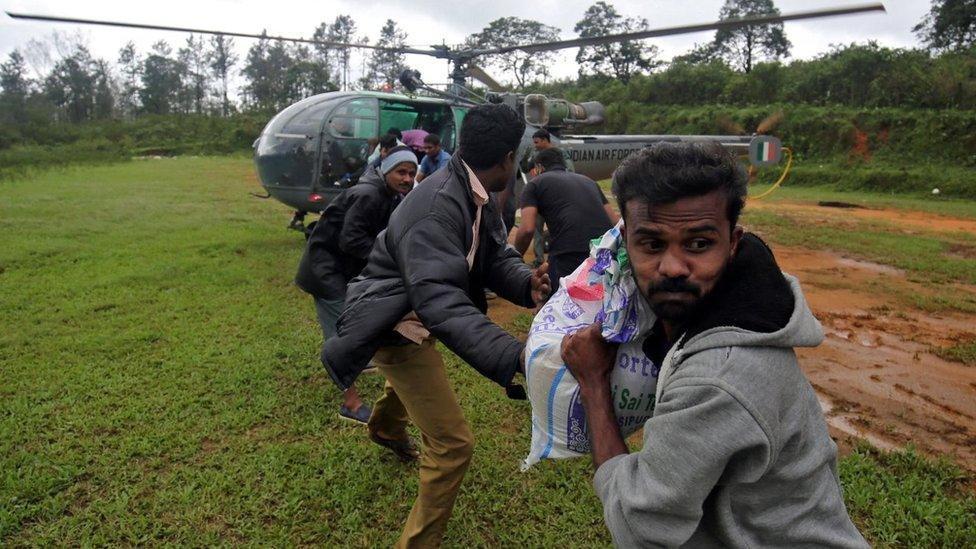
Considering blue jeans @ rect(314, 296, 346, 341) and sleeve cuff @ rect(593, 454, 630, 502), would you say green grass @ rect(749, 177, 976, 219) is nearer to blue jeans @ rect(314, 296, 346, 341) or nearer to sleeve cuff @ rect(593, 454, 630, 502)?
blue jeans @ rect(314, 296, 346, 341)

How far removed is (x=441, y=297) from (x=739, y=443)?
1105 mm

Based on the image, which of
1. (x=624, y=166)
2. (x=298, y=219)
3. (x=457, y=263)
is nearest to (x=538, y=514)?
(x=457, y=263)

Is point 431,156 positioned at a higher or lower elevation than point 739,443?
higher

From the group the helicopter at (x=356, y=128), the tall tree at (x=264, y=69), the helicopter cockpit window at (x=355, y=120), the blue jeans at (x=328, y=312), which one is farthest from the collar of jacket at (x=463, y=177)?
the tall tree at (x=264, y=69)

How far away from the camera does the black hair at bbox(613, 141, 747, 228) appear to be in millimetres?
1152

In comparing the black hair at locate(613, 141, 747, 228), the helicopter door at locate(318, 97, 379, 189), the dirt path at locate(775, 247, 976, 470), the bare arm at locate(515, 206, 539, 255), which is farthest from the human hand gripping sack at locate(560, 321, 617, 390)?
the helicopter door at locate(318, 97, 379, 189)

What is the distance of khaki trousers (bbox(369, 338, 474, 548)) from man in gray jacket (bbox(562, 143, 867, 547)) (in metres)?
1.33

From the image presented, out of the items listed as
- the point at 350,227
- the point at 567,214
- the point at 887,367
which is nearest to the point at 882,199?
the point at 887,367

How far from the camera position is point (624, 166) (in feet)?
4.15

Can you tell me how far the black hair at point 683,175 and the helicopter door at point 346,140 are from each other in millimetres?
7439

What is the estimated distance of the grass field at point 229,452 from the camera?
2.99m

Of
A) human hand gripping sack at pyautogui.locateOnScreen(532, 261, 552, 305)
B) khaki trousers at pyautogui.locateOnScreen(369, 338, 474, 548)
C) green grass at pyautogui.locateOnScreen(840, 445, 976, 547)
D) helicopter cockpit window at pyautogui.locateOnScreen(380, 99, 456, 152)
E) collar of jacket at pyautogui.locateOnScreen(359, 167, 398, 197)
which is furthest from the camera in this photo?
helicopter cockpit window at pyautogui.locateOnScreen(380, 99, 456, 152)

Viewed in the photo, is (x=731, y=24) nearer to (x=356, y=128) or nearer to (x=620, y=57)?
(x=356, y=128)

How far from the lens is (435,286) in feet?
6.42
